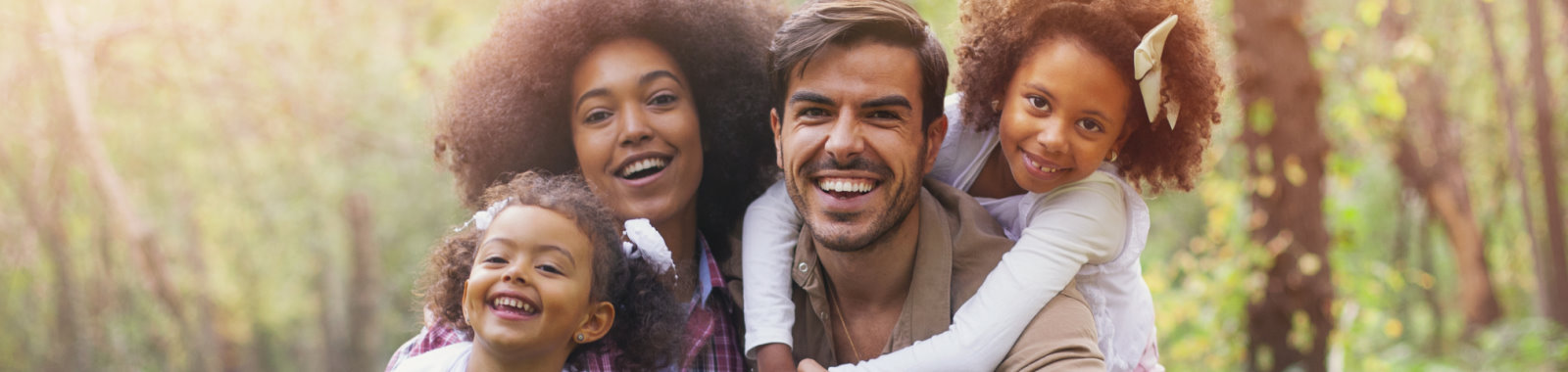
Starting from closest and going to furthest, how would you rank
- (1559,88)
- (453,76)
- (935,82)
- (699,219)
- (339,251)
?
(935,82) < (699,219) < (453,76) < (1559,88) < (339,251)

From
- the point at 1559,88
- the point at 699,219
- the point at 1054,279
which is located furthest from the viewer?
the point at 1559,88

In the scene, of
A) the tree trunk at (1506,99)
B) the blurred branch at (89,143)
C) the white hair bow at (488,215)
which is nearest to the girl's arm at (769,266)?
the white hair bow at (488,215)

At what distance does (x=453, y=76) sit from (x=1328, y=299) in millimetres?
4832

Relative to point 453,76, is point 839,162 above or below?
below

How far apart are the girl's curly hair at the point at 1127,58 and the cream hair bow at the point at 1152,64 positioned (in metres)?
0.05

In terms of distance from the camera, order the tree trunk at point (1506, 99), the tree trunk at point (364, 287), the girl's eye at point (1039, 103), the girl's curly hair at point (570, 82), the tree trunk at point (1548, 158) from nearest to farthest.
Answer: the girl's eye at point (1039, 103) < the girl's curly hair at point (570, 82) < the tree trunk at point (1548, 158) < the tree trunk at point (1506, 99) < the tree trunk at point (364, 287)

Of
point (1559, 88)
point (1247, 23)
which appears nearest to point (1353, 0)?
point (1559, 88)

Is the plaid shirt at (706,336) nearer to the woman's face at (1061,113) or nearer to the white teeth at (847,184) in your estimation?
the white teeth at (847,184)

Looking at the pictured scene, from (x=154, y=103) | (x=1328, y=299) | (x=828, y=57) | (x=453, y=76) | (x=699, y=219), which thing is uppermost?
(x=154, y=103)

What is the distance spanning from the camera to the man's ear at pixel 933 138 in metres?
3.28

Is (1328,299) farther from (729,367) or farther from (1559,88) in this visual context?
(1559,88)

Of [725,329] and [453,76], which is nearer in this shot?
[725,329]

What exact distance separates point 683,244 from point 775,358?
74cm

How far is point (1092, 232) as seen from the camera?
315 centimetres
